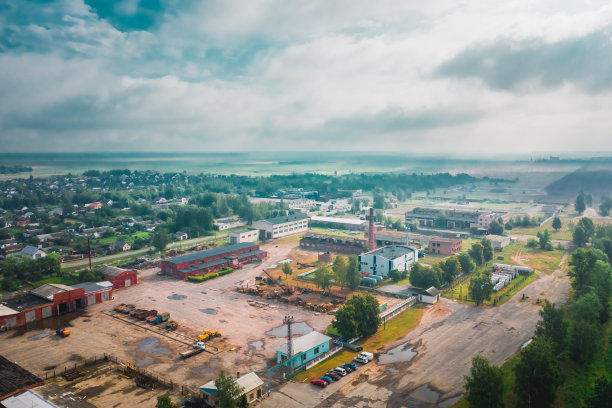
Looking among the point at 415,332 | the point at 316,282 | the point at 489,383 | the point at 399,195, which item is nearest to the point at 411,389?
the point at 489,383

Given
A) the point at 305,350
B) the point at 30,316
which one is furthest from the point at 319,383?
the point at 30,316

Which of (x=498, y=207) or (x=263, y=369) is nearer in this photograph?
(x=263, y=369)

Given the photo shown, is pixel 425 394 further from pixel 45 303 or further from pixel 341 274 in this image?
pixel 45 303

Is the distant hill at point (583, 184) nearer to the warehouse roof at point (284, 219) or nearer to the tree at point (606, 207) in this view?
the tree at point (606, 207)

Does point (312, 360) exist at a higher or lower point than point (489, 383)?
lower

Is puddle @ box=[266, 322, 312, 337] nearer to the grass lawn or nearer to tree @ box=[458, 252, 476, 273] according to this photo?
the grass lawn

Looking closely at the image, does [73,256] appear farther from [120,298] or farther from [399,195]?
[399,195]
